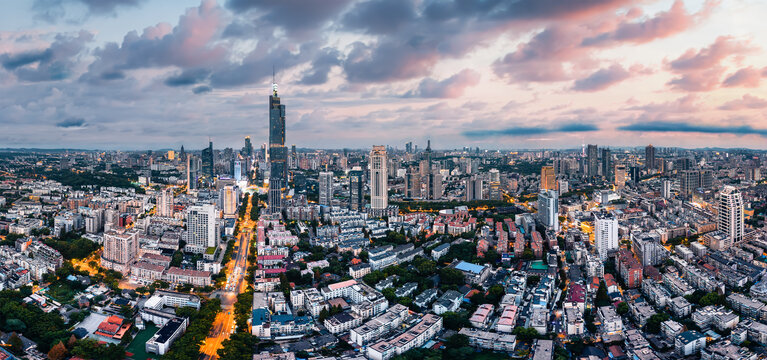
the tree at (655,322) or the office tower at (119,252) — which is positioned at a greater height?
the office tower at (119,252)

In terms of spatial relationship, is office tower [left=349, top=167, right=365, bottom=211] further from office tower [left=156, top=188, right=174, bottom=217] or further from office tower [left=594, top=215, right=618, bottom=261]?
office tower [left=594, top=215, right=618, bottom=261]

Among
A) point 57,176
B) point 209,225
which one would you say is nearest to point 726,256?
point 209,225

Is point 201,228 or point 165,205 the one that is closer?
point 201,228

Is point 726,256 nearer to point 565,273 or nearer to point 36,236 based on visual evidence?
point 565,273

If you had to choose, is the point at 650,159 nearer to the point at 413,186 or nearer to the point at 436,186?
the point at 436,186

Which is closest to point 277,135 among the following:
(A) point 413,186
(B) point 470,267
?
(A) point 413,186

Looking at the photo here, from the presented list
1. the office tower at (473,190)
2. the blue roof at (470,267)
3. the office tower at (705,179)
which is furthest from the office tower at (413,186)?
the blue roof at (470,267)

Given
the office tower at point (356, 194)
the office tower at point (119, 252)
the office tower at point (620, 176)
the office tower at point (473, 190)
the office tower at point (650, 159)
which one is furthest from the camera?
Result: the office tower at point (650, 159)

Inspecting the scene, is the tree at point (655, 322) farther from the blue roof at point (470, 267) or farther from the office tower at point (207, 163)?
the office tower at point (207, 163)
